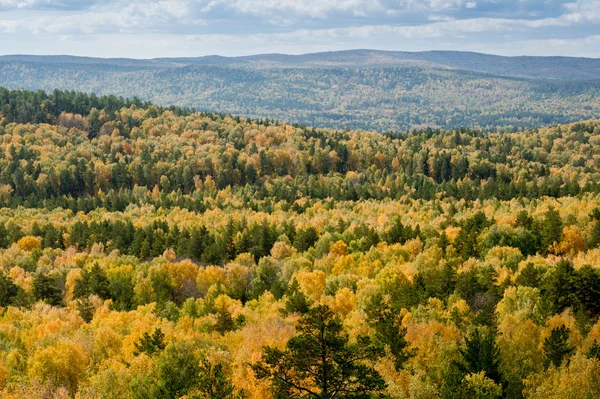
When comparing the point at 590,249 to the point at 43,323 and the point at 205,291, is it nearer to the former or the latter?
the point at 205,291

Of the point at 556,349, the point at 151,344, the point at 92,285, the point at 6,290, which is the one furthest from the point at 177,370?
the point at 6,290

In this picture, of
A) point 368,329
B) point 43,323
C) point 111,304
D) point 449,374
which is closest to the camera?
point 449,374

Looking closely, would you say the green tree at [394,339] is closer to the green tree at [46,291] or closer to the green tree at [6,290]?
the green tree at [46,291]

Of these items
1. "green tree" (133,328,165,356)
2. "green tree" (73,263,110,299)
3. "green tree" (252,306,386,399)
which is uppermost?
"green tree" (252,306,386,399)

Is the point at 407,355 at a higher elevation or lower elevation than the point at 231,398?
lower

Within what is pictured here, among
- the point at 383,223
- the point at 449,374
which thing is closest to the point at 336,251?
the point at 383,223

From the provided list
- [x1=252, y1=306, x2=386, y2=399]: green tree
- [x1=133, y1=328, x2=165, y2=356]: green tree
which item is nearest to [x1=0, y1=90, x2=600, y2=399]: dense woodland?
[x1=252, y1=306, x2=386, y2=399]: green tree

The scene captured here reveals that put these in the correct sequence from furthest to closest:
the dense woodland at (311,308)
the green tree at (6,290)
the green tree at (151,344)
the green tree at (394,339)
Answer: the green tree at (6,290) < the green tree at (151,344) < the green tree at (394,339) < the dense woodland at (311,308)

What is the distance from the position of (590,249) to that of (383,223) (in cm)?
5217

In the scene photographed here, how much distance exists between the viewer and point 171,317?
3671 inches

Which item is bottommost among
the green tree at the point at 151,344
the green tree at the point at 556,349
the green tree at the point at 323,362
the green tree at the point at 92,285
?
the green tree at the point at 92,285

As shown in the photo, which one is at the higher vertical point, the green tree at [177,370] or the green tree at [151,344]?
the green tree at [177,370]

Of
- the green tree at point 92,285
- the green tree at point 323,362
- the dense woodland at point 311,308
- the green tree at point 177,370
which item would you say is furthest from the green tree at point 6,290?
the green tree at point 323,362

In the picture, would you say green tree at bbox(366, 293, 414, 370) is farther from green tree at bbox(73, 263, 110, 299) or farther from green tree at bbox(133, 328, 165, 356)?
green tree at bbox(73, 263, 110, 299)
